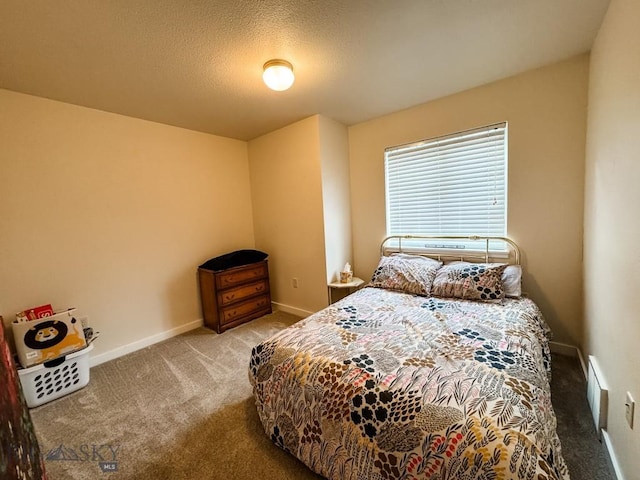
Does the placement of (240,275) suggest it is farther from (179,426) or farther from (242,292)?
(179,426)

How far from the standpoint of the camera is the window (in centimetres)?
242

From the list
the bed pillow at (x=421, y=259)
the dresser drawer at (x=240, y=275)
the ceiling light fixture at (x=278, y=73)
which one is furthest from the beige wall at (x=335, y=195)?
the ceiling light fixture at (x=278, y=73)

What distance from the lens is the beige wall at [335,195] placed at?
3.01 meters

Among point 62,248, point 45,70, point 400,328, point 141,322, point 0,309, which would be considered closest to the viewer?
point 400,328

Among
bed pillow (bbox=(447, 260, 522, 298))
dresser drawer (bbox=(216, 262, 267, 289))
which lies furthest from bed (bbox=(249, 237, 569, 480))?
dresser drawer (bbox=(216, 262, 267, 289))

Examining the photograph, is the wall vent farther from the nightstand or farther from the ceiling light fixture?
the ceiling light fixture

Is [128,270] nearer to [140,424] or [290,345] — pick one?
[140,424]

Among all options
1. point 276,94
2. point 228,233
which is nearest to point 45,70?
point 276,94

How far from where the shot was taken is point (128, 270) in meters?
2.68

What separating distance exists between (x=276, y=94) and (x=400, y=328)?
2215mm

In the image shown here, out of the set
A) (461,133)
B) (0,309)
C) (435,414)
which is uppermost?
(461,133)

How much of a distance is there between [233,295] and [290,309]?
82 cm

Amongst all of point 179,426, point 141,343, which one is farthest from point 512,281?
point 141,343

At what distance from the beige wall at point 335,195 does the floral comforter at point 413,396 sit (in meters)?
1.33
